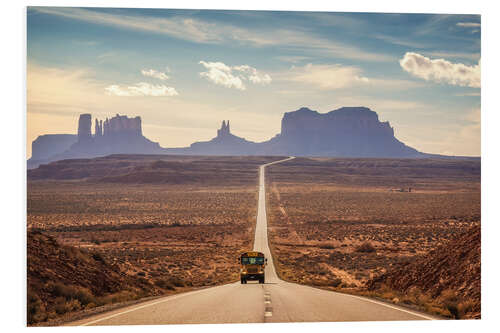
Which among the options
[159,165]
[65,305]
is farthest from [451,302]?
[159,165]

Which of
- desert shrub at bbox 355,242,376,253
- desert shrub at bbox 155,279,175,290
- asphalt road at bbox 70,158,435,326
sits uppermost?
asphalt road at bbox 70,158,435,326

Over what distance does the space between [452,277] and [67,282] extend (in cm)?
1379

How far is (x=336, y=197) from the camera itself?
111 m

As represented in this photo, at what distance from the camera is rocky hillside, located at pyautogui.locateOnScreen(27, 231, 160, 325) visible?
15211 millimetres

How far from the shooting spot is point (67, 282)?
17.5m

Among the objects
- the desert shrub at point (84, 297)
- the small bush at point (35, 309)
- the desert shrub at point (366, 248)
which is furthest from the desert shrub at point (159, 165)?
the small bush at point (35, 309)

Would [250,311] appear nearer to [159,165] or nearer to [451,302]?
[451,302]

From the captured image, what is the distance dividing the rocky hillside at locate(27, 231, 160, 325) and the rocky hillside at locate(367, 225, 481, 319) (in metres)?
10.9

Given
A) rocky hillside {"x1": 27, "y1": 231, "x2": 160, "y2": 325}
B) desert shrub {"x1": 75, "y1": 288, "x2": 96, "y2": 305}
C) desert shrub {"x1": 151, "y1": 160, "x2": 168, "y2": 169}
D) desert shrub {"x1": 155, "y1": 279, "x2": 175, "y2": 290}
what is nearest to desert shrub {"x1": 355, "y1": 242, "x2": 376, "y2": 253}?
desert shrub {"x1": 155, "y1": 279, "x2": 175, "y2": 290}

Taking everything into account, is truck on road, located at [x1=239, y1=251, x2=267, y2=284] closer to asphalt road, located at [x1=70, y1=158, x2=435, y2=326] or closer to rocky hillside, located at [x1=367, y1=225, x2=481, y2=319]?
rocky hillside, located at [x1=367, y1=225, x2=481, y2=319]

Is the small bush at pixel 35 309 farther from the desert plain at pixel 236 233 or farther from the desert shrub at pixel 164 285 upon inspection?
the desert shrub at pixel 164 285

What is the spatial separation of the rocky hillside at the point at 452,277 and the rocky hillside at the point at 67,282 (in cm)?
1093
